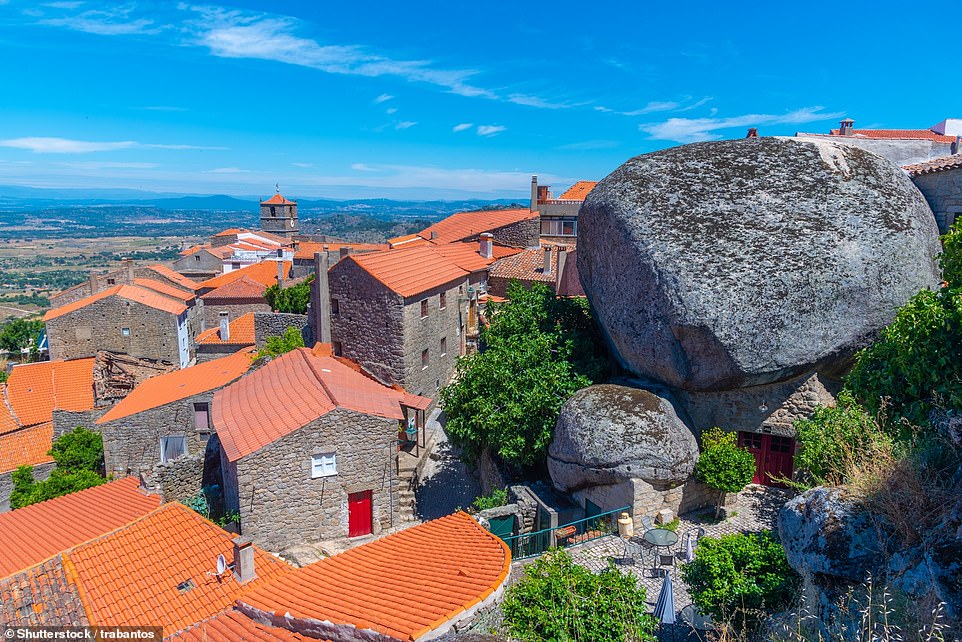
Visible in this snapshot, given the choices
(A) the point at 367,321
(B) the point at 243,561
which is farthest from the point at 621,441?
(A) the point at 367,321

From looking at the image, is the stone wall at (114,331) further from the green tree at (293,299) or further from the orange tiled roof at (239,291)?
the orange tiled roof at (239,291)

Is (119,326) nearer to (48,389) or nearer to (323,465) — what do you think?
(48,389)

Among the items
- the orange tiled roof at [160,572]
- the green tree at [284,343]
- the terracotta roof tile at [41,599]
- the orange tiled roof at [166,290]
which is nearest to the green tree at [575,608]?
the orange tiled roof at [160,572]

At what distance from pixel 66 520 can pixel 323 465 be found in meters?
6.89

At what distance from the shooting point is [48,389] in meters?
32.4

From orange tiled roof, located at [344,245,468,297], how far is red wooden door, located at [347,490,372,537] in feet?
27.2

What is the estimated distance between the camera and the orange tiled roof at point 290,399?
54.3 feet

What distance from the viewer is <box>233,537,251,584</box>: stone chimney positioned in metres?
12.2

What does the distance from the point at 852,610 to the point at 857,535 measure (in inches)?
31.8

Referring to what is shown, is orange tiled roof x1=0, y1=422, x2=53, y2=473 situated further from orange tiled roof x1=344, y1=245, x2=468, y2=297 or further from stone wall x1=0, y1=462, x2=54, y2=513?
orange tiled roof x1=344, y1=245, x2=468, y2=297

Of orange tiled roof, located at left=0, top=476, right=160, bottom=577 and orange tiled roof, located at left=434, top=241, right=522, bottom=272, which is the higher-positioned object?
orange tiled roof, located at left=434, top=241, right=522, bottom=272

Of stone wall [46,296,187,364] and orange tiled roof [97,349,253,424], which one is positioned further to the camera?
stone wall [46,296,187,364]

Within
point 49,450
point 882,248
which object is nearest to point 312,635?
point 882,248

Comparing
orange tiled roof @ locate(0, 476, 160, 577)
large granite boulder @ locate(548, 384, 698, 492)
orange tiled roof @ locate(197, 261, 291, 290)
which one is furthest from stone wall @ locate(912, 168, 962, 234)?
orange tiled roof @ locate(197, 261, 291, 290)
